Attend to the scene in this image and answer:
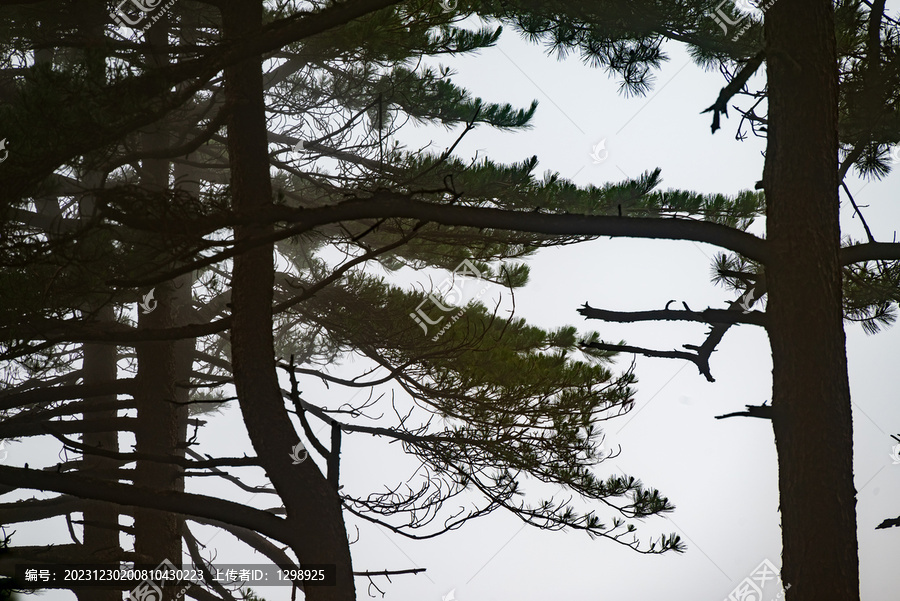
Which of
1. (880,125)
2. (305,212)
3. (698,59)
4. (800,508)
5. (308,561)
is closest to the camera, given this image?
(800,508)

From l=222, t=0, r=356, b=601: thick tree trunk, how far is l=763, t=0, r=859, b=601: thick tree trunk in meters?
1.45

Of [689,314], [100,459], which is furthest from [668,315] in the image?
[100,459]

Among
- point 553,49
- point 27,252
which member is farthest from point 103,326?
point 553,49

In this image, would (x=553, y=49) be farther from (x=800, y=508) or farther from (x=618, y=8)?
(x=800, y=508)

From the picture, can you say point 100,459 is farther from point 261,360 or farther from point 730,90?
point 730,90

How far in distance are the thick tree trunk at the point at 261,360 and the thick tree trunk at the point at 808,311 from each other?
145 centimetres

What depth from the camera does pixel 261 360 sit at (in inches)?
105

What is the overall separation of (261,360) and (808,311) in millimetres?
1805

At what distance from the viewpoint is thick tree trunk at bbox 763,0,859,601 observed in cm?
208

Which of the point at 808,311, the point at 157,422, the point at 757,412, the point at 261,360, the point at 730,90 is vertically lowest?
the point at 757,412

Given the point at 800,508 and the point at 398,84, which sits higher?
the point at 398,84

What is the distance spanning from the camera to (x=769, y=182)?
7.61ft

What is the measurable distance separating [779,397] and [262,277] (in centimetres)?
181

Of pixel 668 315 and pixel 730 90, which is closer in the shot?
pixel 668 315
